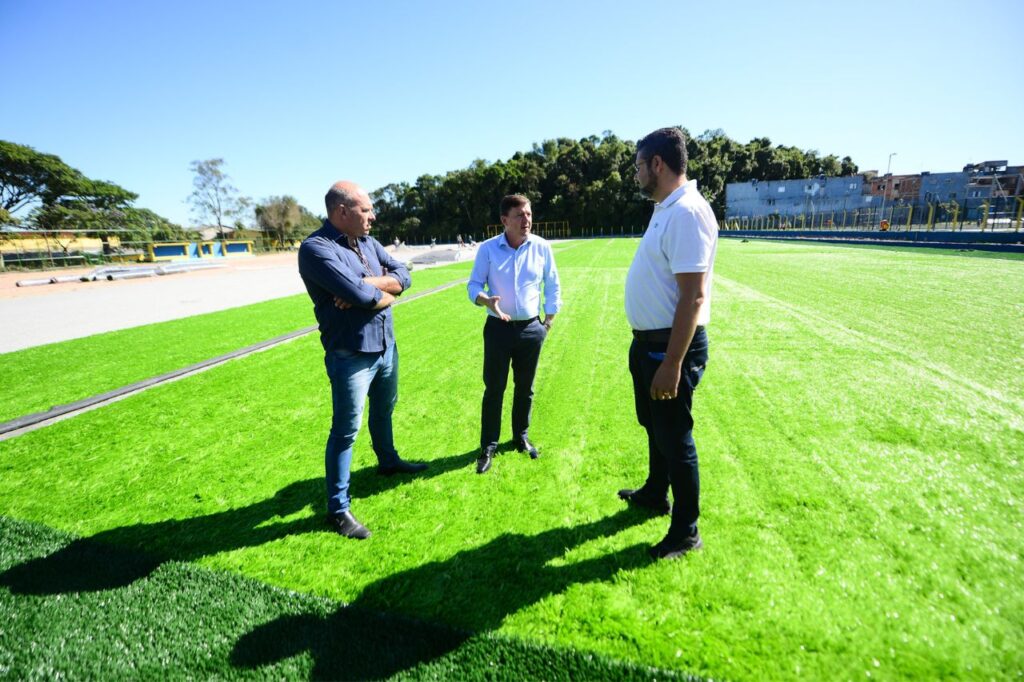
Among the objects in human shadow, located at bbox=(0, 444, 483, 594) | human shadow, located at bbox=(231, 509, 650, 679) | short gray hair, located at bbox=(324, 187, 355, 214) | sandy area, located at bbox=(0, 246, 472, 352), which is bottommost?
human shadow, located at bbox=(231, 509, 650, 679)

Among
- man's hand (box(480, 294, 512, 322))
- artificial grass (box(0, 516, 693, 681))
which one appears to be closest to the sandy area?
artificial grass (box(0, 516, 693, 681))

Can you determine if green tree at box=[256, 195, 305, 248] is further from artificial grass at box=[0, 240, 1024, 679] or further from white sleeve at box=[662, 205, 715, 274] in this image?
white sleeve at box=[662, 205, 715, 274]

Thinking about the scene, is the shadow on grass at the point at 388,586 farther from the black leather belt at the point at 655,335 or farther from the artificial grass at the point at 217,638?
the black leather belt at the point at 655,335

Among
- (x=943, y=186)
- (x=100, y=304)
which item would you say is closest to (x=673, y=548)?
(x=100, y=304)

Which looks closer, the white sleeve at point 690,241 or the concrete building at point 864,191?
the white sleeve at point 690,241

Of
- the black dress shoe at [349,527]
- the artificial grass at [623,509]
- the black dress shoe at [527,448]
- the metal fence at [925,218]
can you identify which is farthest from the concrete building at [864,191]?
the black dress shoe at [349,527]

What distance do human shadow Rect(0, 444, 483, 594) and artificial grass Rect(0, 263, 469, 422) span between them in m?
3.55

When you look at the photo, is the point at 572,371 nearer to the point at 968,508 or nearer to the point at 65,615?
the point at 968,508

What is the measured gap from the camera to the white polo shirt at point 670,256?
6.74 ft

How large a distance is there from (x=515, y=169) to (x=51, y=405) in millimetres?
76321

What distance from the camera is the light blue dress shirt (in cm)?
344

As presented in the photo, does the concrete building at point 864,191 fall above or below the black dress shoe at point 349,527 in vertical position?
above

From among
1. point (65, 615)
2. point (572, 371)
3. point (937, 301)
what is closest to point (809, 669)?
point (65, 615)

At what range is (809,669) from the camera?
1.83m
